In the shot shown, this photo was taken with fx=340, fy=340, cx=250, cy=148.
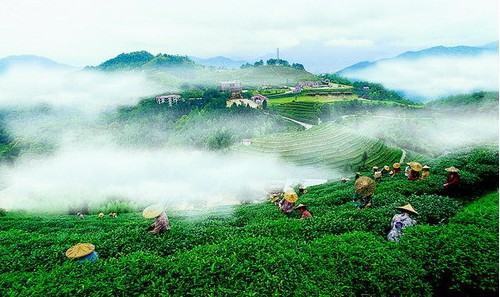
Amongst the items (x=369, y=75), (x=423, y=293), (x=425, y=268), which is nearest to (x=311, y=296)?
(x=423, y=293)

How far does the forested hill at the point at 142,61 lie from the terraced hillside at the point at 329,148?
338 ft

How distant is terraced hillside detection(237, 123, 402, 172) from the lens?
3791 cm

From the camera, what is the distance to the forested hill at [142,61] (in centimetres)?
14425

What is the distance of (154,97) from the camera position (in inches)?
3816

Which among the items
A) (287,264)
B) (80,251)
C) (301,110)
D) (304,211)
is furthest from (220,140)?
(287,264)

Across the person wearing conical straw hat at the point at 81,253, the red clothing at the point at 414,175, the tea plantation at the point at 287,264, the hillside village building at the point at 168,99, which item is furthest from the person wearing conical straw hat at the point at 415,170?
the hillside village building at the point at 168,99

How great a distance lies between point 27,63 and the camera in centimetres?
13412

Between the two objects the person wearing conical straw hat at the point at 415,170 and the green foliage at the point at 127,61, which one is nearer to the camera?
the person wearing conical straw hat at the point at 415,170

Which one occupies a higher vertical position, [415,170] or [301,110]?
[415,170]

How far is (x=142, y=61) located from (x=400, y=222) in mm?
162692

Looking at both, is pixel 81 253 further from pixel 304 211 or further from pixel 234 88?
pixel 234 88

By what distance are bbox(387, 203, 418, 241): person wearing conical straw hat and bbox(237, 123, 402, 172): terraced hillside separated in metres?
28.4

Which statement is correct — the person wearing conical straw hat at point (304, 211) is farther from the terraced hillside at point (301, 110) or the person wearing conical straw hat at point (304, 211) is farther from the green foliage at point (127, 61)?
the green foliage at point (127, 61)

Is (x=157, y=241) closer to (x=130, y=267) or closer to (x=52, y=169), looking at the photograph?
(x=130, y=267)
